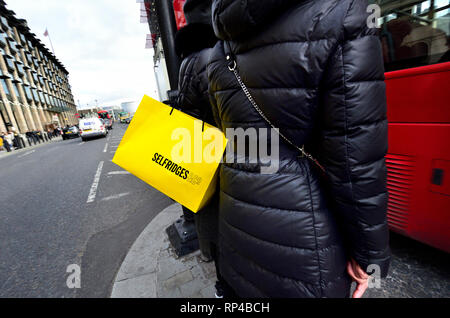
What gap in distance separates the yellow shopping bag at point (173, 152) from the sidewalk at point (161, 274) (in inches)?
43.2

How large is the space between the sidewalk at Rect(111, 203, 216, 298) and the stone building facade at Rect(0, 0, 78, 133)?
101 ft

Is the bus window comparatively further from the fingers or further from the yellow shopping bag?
the yellow shopping bag

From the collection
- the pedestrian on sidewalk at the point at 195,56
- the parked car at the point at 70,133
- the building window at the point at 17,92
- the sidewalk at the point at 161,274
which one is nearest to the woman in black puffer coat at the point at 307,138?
the pedestrian on sidewalk at the point at 195,56

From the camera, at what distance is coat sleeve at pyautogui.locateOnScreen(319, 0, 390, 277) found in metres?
0.69

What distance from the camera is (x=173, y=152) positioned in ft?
3.93

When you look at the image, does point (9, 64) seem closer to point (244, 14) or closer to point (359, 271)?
point (244, 14)

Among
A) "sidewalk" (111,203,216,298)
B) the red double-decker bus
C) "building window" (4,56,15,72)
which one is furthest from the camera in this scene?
"building window" (4,56,15,72)

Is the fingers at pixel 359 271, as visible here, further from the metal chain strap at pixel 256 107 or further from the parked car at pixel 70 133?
the parked car at pixel 70 133

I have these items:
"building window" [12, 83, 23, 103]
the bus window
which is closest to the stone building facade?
"building window" [12, 83, 23, 103]

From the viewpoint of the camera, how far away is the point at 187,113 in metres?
1.26

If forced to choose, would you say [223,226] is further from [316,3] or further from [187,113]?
[316,3]

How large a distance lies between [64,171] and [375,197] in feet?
27.5

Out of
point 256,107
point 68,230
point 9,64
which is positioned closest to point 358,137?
point 256,107
